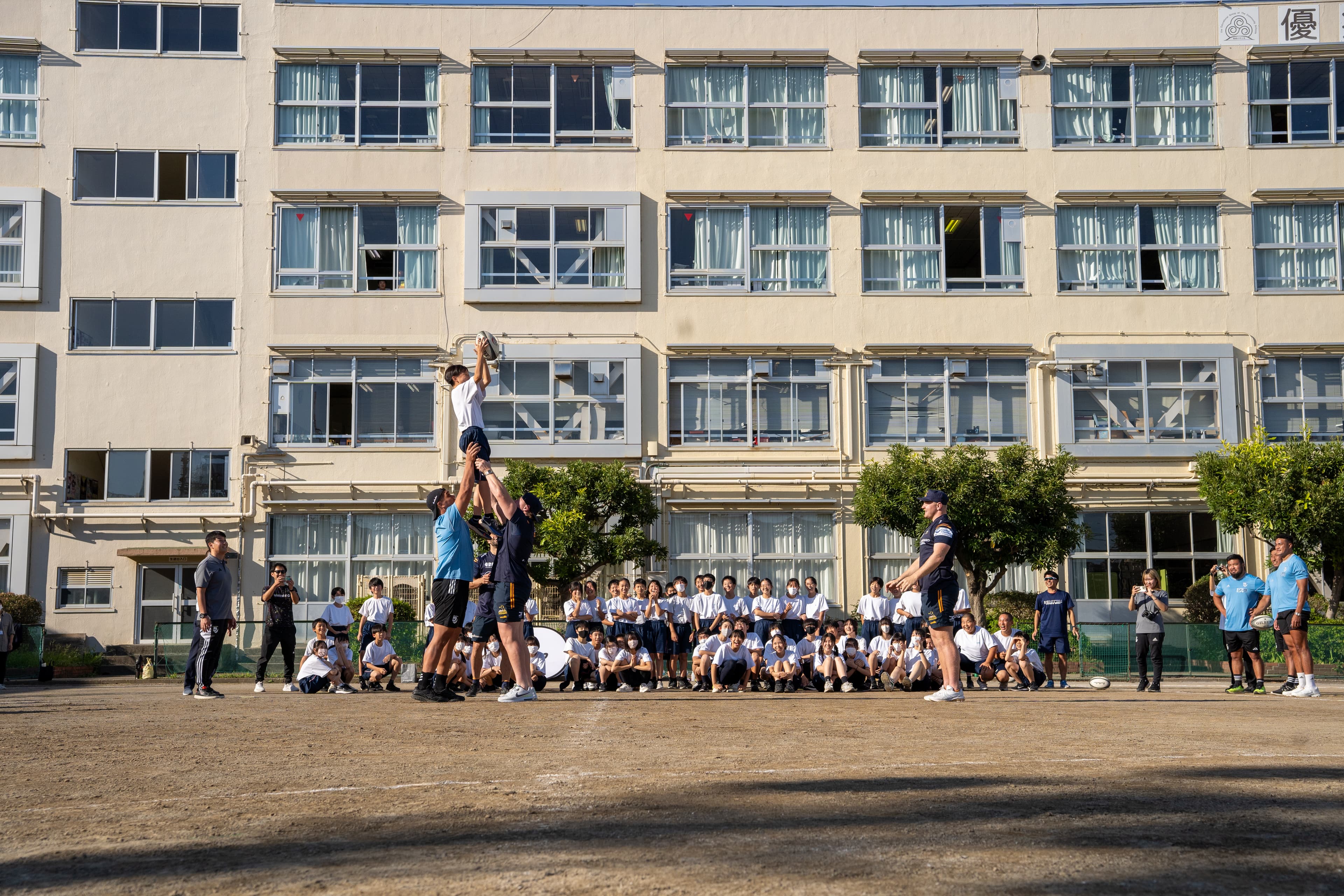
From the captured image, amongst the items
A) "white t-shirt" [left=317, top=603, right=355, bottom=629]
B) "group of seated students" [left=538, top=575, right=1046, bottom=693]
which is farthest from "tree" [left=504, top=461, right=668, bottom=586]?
"white t-shirt" [left=317, top=603, right=355, bottom=629]

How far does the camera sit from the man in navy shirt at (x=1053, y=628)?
19.4m

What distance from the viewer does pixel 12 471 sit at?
30.5 metres

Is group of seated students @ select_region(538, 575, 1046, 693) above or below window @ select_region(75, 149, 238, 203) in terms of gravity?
below

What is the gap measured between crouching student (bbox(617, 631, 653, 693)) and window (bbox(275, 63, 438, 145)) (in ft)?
59.9

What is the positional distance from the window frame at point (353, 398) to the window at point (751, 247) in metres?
6.75

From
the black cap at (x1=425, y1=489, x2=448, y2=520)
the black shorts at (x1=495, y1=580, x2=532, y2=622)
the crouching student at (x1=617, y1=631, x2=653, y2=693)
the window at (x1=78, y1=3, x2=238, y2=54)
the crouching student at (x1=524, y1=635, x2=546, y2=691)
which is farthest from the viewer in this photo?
the window at (x1=78, y1=3, x2=238, y2=54)

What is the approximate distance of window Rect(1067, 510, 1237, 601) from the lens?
3067 centimetres

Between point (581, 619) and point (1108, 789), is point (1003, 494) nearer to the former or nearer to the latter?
point (581, 619)

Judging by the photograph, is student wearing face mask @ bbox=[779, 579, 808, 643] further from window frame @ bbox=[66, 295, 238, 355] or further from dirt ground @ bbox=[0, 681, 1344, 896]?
window frame @ bbox=[66, 295, 238, 355]

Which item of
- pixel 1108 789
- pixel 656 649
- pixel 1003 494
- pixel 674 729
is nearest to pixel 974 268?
pixel 1003 494

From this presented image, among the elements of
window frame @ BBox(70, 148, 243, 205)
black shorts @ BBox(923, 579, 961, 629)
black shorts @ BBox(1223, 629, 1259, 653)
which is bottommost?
black shorts @ BBox(1223, 629, 1259, 653)

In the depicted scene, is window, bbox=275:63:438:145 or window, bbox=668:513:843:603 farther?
window, bbox=275:63:438:145

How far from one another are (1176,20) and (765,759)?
31.0m

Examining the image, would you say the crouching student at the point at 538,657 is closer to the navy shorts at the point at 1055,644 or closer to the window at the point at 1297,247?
the navy shorts at the point at 1055,644
